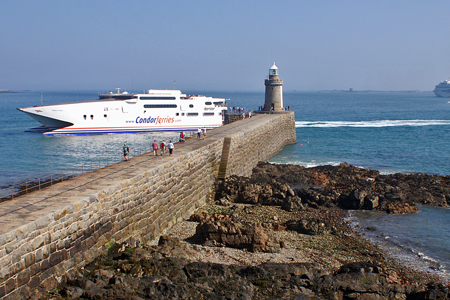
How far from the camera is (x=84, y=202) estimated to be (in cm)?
1159

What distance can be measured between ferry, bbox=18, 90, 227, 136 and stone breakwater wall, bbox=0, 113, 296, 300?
106 ft

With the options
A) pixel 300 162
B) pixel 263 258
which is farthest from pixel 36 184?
pixel 300 162

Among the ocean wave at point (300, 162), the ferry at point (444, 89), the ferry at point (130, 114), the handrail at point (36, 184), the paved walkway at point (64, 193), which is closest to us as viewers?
the paved walkway at point (64, 193)

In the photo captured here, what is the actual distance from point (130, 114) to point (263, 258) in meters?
42.7

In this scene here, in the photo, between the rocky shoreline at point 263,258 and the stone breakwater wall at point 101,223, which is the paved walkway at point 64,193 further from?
the rocky shoreline at point 263,258

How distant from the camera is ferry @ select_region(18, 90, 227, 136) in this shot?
171 ft

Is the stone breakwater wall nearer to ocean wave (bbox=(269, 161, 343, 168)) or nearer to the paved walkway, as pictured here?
the paved walkway

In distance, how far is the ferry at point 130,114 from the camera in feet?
171

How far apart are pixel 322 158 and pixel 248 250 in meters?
26.1

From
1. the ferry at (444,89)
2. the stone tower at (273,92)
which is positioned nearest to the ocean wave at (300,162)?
the stone tower at (273,92)

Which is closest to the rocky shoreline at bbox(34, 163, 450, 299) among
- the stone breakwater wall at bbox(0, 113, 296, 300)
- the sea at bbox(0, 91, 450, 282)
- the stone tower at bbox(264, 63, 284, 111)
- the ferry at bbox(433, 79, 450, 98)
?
the stone breakwater wall at bbox(0, 113, 296, 300)

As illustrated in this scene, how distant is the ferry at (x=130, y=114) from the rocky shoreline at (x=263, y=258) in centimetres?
3345

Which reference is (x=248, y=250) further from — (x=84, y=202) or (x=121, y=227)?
(x=84, y=202)

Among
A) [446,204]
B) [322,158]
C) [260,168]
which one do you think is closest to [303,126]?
[322,158]
